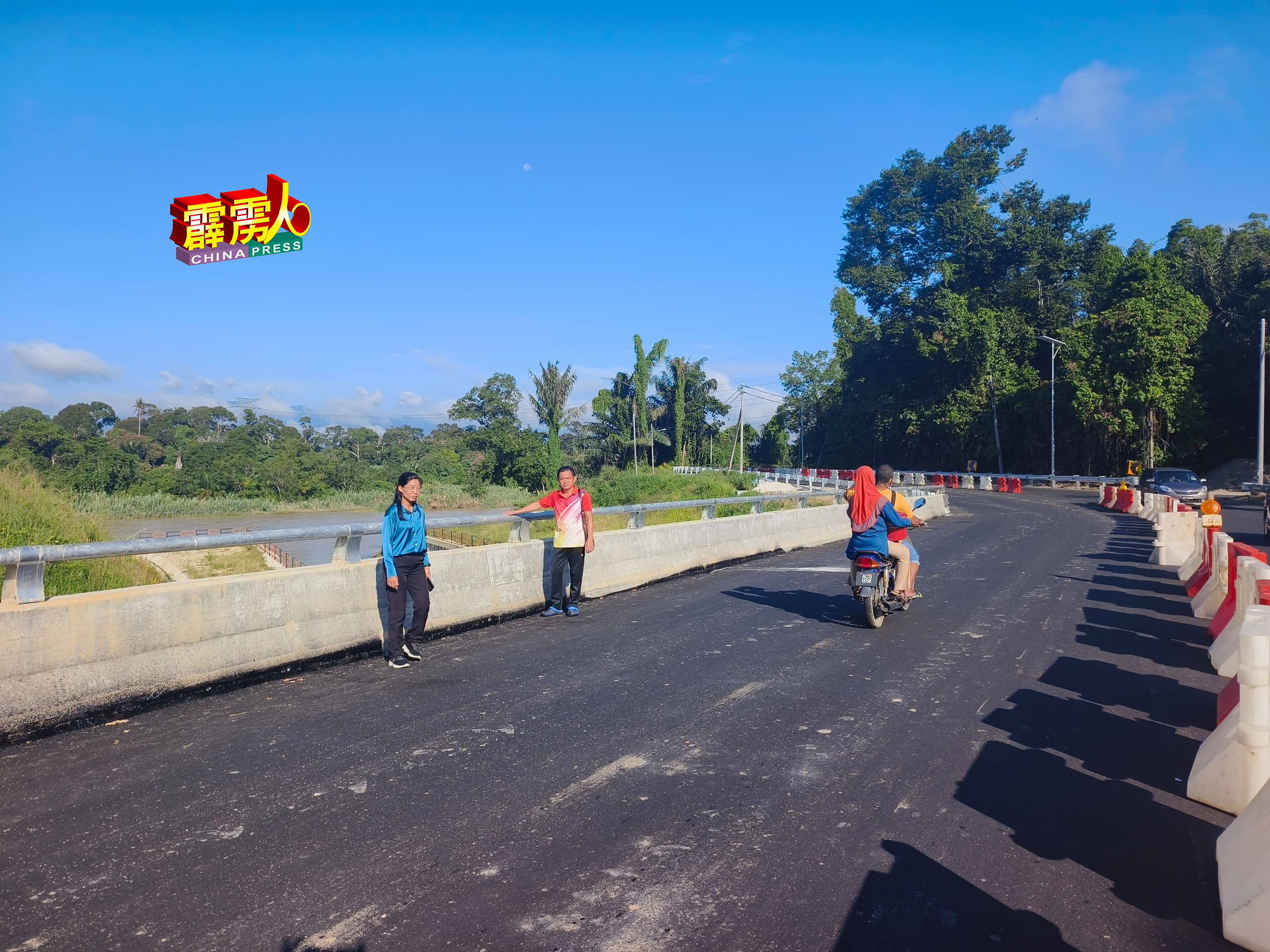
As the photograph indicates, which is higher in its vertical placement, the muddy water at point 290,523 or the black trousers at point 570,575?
the black trousers at point 570,575

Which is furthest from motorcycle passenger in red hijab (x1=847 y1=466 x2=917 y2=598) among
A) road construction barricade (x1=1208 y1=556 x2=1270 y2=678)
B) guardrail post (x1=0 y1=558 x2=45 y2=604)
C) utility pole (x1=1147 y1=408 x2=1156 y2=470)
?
utility pole (x1=1147 y1=408 x2=1156 y2=470)

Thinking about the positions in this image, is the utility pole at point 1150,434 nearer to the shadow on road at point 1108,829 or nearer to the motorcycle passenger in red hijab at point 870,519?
the motorcycle passenger in red hijab at point 870,519

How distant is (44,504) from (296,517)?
155ft

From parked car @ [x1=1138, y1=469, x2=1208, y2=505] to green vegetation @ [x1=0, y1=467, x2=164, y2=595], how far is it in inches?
1356

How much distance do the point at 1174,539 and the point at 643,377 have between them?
71475 millimetres

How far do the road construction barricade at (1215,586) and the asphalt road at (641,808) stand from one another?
208cm

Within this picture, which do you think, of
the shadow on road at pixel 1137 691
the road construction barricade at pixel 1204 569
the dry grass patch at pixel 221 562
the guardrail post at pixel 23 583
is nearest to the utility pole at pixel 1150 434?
the road construction barricade at pixel 1204 569

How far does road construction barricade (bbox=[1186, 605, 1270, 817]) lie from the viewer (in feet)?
14.3

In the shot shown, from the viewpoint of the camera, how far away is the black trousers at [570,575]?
10.4 metres

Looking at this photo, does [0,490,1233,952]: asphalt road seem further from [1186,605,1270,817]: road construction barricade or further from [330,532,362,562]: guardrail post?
[330,532,362,562]: guardrail post

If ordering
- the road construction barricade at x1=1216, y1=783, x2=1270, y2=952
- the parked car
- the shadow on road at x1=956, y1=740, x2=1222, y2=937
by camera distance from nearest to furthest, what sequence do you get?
the road construction barricade at x1=1216, y1=783, x2=1270, y2=952
the shadow on road at x1=956, y1=740, x2=1222, y2=937
the parked car

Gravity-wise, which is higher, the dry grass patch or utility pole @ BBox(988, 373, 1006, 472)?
utility pole @ BBox(988, 373, 1006, 472)

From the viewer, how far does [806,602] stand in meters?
11.3

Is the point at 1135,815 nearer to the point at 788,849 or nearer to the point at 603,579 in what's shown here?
the point at 788,849
